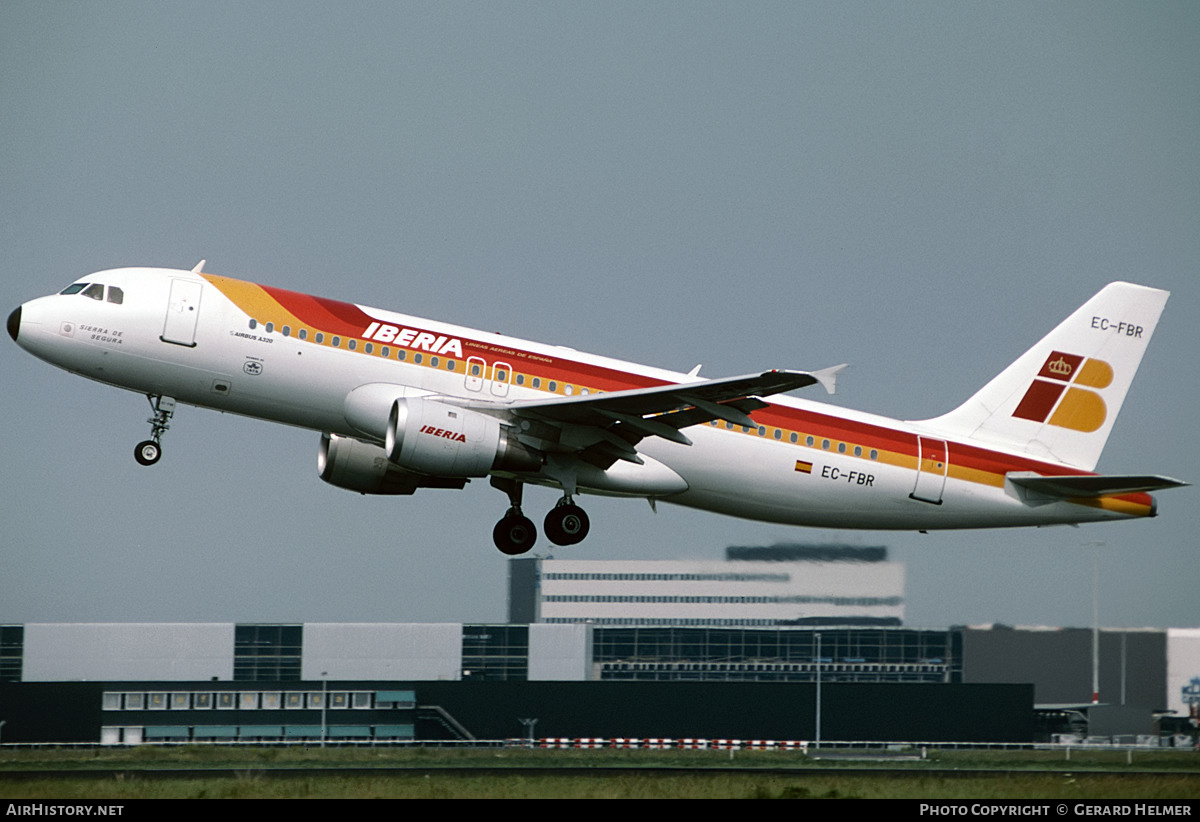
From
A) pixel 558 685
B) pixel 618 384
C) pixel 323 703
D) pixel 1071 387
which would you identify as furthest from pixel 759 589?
→ pixel 618 384

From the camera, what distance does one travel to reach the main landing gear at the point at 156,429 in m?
27.9

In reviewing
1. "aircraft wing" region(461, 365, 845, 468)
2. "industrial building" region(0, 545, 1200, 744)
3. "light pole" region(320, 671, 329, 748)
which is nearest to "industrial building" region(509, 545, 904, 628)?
"industrial building" region(0, 545, 1200, 744)

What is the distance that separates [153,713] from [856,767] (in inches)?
971

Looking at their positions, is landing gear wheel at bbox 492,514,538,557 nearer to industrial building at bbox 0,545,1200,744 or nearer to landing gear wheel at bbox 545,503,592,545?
landing gear wheel at bbox 545,503,592,545

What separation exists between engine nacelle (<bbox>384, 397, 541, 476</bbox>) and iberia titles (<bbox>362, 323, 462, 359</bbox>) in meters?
1.11

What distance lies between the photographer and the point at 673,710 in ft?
165

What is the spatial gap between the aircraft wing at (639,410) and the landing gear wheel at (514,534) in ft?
7.28

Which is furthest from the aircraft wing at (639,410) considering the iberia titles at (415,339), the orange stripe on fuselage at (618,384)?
Answer: the iberia titles at (415,339)

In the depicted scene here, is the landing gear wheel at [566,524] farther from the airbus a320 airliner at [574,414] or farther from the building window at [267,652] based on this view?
the building window at [267,652]

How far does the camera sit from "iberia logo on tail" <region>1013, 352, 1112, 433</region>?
32.5 m

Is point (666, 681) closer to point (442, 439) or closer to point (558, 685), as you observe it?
Answer: point (558, 685)

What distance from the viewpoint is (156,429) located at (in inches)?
1116
